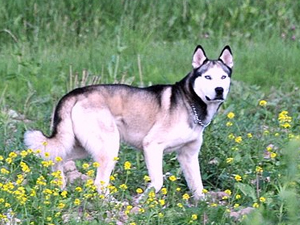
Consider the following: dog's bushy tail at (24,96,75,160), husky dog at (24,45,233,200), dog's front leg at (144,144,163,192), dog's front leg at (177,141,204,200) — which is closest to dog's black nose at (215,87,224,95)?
husky dog at (24,45,233,200)

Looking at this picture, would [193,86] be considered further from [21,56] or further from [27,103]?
[21,56]

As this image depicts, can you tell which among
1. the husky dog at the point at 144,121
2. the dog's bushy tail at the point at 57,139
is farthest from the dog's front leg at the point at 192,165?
the dog's bushy tail at the point at 57,139

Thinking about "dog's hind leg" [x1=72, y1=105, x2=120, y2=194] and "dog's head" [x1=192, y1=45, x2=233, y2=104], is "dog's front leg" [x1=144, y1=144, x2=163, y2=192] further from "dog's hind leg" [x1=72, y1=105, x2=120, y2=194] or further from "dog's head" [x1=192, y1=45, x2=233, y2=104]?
A: "dog's head" [x1=192, y1=45, x2=233, y2=104]

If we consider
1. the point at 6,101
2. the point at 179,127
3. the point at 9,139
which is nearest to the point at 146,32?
the point at 6,101

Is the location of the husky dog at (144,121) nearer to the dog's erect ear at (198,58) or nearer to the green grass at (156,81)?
the dog's erect ear at (198,58)

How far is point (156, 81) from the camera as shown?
458 inches

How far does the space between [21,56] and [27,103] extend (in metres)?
1.72

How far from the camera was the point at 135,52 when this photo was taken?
12781 mm

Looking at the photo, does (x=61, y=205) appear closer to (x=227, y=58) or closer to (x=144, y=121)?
(x=144, y=121)

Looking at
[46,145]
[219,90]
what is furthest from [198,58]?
[46,145]

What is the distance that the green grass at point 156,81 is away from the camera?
21.0 ft

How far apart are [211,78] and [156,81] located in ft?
13.2

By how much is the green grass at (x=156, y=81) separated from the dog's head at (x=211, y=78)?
452mm

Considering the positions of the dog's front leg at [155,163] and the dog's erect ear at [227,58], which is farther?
the dog's erect ear at [227,58]
